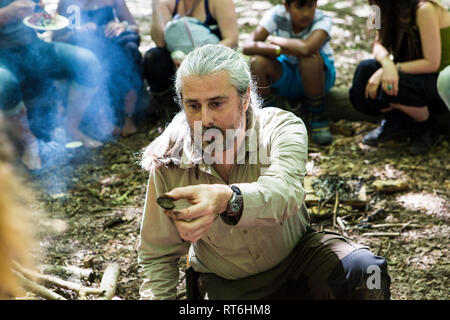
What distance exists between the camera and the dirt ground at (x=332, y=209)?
3.48 metres

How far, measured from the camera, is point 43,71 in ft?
16.6

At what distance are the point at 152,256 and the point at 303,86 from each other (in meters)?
2.87

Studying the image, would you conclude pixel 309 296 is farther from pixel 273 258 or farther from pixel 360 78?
pixel 360 78

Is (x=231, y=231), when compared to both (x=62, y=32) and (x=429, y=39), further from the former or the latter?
(x=62, y=32)

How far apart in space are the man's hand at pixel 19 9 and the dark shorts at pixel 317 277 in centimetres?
318

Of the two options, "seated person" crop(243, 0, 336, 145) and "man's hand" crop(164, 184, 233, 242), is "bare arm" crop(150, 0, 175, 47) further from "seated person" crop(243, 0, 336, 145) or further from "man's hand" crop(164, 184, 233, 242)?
"man's hand" crop(164, 184, 233, 242)

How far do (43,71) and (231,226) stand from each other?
129 inches

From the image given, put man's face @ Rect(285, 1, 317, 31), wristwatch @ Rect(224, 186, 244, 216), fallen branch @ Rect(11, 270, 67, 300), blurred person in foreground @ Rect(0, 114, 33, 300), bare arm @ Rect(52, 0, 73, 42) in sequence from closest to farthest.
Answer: blurred person in foreground @ Rect(0, 114, 33, 300) < wristwatch @ Rect(224, 186, 244, 216) < fallen branch @ Rect(11, 270, 67, 300) < man's face @ Rect(285, 1, 317, 31) < bare arm @ Rect(52, 0, 73, 42)

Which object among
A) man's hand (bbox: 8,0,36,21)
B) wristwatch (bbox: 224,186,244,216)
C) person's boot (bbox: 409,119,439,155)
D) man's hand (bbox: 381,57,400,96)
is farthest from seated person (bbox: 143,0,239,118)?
wristwatch (bbox: 224,186,244,216)

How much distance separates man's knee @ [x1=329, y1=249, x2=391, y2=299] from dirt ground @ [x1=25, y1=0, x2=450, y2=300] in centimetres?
85

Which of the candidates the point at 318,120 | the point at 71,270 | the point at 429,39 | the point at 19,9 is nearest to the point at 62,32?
the point at 19,9

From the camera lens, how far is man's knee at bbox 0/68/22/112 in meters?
4.57

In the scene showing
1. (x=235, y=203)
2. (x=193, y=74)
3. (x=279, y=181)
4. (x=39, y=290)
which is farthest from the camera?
(x=39, y=290)

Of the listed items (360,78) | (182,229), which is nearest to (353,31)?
(360,78)
